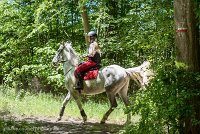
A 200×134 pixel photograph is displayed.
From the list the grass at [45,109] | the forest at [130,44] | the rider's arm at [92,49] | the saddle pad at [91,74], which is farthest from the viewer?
the grass at [45,109]

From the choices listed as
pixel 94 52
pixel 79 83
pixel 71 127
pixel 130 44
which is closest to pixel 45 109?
pixel 79 83

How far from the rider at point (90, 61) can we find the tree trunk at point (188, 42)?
5.45 meters

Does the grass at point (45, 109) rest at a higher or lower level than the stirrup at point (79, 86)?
lower

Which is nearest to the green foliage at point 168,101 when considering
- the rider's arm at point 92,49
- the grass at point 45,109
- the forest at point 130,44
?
the forest at point 130,44

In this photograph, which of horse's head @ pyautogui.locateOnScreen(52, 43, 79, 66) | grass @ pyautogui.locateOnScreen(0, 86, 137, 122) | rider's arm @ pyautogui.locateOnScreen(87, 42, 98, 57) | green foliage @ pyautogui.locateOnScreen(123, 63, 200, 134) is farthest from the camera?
grass @ pyautogui.locateOnScreen(0, 86, 137, 122)

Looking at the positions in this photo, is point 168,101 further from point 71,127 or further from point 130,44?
point 130,44

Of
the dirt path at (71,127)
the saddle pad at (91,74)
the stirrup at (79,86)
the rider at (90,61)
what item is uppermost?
the rider at (90,61)

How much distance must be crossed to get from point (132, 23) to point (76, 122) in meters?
5.27

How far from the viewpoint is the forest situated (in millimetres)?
5086

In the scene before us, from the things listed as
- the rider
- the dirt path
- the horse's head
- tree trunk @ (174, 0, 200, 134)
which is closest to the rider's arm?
the rider

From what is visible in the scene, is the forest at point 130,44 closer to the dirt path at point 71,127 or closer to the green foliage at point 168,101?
the green foliage at point 168,101

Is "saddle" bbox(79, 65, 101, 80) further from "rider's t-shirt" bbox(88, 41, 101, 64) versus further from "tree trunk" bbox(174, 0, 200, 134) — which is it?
"tree trunk" bbox(174, 0, 200, 134)

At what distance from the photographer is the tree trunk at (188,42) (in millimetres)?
5227

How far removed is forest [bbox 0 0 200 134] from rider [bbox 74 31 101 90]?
136 cm
